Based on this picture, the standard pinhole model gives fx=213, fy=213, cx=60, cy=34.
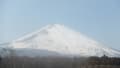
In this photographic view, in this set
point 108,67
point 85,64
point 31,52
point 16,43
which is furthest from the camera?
point 16,43

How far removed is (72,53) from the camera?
34.0ft

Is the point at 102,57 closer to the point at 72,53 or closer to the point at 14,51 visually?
the point at 72,53

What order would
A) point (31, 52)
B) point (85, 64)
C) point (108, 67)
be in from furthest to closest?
point (31, 52) → point (85, 64) → point (108, 67)

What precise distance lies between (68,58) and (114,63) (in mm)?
1940

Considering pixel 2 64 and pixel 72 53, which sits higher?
pixel 72 53

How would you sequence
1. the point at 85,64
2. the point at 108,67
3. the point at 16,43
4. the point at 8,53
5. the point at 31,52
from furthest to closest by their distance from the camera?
1. the point at 16,43
2. the point at 31,52
3. the point at 8,53
4. the point at 85,64
5. the point at 108,67

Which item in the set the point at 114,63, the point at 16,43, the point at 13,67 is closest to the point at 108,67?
the point at 114,63

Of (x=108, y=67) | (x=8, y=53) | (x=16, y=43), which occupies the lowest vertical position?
(x=108, y=67)

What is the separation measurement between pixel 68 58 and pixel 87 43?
91.1 inches

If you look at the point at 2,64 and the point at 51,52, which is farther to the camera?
the point at 51,52

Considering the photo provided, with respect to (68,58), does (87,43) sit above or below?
above

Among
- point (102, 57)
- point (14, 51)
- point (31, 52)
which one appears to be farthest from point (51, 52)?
point (102, 57)

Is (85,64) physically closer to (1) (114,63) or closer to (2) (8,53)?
(1) (114,63)

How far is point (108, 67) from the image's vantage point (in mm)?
7945
